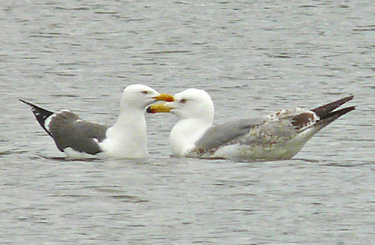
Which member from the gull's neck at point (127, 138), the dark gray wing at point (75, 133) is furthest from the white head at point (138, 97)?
the dark gray wing at point (75, 133)

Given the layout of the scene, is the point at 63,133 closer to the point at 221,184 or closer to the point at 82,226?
the point at 221,184

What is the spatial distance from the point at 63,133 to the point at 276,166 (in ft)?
9.24

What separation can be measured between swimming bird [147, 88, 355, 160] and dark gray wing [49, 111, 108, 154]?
0.77 meters

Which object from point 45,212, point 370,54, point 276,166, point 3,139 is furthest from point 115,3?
point 45,212

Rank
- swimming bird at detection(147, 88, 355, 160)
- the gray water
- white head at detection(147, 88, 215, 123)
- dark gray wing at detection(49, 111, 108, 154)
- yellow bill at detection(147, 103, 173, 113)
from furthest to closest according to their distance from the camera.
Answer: white head at detection(147, 88, 215, 123), yellow bill at detection(147, 103, 173, 113), dark gray wing at detection(49, 111, 108, 154), swimming bird at detection(147, 88, 355, 160), the gray water

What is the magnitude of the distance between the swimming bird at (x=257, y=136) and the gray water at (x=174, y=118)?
22cm

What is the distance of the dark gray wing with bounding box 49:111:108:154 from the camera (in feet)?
49.2

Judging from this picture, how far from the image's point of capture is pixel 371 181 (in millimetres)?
13391

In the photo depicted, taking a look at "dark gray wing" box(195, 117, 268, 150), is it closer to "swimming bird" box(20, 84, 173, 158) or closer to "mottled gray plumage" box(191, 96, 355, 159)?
"mottled gray plumage" box(191, 96, 355, 159)

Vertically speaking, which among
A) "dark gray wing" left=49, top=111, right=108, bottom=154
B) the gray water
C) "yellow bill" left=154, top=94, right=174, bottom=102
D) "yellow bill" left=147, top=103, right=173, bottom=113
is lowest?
the gray water

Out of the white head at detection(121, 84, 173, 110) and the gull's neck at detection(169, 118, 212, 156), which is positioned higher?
the white head at detection(121, 84, 173, 110)

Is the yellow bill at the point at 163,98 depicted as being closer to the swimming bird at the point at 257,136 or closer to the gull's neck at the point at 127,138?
the swimming bird at the point at 257,136

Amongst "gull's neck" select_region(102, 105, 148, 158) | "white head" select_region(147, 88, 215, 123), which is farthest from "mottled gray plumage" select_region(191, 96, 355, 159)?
"gull's neck" select_region(102, 105, 148, 158)

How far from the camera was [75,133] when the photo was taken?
49.8ft
